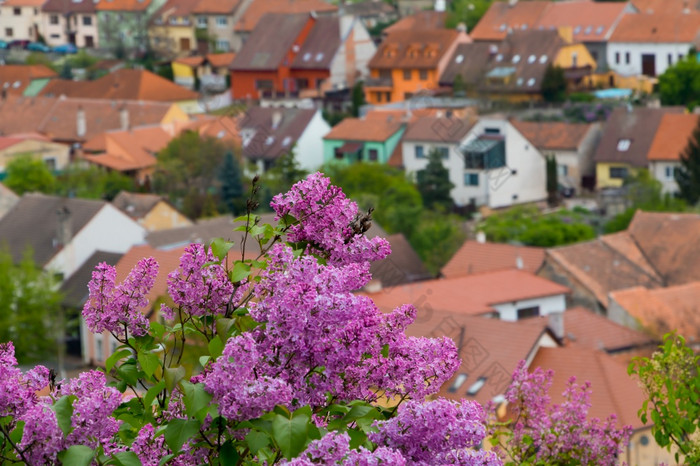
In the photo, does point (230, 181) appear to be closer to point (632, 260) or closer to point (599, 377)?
point (632, 260)

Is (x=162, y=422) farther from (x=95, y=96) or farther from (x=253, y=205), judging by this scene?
(x=95, y=96)

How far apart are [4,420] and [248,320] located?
1.72 ft

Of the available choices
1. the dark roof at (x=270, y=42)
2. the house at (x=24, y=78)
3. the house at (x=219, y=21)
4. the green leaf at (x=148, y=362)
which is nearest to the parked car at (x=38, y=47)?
the house at (x=24, y=78)

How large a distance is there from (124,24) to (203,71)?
6592mm

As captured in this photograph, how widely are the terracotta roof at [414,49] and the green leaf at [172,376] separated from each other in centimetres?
5037

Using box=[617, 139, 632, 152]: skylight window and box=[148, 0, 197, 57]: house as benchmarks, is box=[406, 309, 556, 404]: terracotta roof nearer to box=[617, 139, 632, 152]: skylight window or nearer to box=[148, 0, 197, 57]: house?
box=[617, 139, 632, 152]: skylight window

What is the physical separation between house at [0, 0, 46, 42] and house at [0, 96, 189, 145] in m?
14.5

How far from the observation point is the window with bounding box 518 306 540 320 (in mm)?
23109

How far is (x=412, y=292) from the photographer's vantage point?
2181cm

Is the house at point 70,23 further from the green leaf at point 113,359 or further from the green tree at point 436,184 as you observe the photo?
the green leaf at point 113,359

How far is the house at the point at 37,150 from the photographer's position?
42.4 m

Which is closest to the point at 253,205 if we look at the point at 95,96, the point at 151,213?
the point at 151,213

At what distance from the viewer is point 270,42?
5819 cm

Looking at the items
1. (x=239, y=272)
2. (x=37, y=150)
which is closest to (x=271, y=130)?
(x=37, y=150)
